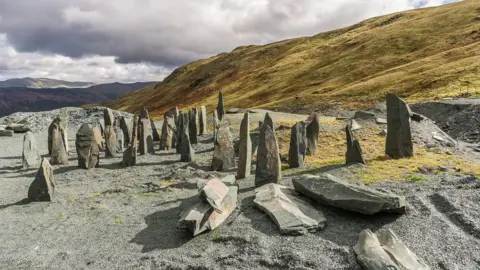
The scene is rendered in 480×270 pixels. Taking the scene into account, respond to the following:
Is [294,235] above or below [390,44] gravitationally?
below

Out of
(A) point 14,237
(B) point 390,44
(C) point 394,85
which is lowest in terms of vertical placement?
(A) point 14,237

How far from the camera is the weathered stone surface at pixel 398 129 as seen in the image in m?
15.2

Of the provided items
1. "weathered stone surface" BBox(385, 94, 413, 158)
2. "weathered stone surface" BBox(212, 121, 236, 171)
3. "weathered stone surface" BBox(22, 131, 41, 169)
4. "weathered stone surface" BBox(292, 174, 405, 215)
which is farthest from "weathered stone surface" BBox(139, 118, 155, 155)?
"weathered stone surface" BBox(385, 94, 413, 158)

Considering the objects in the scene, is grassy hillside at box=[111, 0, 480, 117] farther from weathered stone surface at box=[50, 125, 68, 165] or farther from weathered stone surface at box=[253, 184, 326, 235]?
weathered stone surface at box=[253, 184, 326, 235]

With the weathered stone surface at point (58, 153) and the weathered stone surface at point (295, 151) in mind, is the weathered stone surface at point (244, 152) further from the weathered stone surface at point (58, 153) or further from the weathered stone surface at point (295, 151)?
the weathered stone surface at point (58, 153)

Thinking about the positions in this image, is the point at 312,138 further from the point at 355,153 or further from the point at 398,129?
the point at 398,129

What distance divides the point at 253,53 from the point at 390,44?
6480cm

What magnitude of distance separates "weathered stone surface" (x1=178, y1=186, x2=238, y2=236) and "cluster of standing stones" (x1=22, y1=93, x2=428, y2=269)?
0.08ft

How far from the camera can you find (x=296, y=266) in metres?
7.83

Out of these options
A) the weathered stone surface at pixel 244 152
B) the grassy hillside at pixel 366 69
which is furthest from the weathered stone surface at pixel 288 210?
the grassy hillside at pixel 366 69

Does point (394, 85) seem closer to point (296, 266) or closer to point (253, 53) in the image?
point (296, 266)

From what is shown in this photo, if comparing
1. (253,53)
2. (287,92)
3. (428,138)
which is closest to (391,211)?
(428,138)

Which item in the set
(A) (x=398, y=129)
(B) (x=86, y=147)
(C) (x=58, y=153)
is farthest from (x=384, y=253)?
(C) (x=58, y=153)

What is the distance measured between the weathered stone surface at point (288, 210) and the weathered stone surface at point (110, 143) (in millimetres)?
12726
